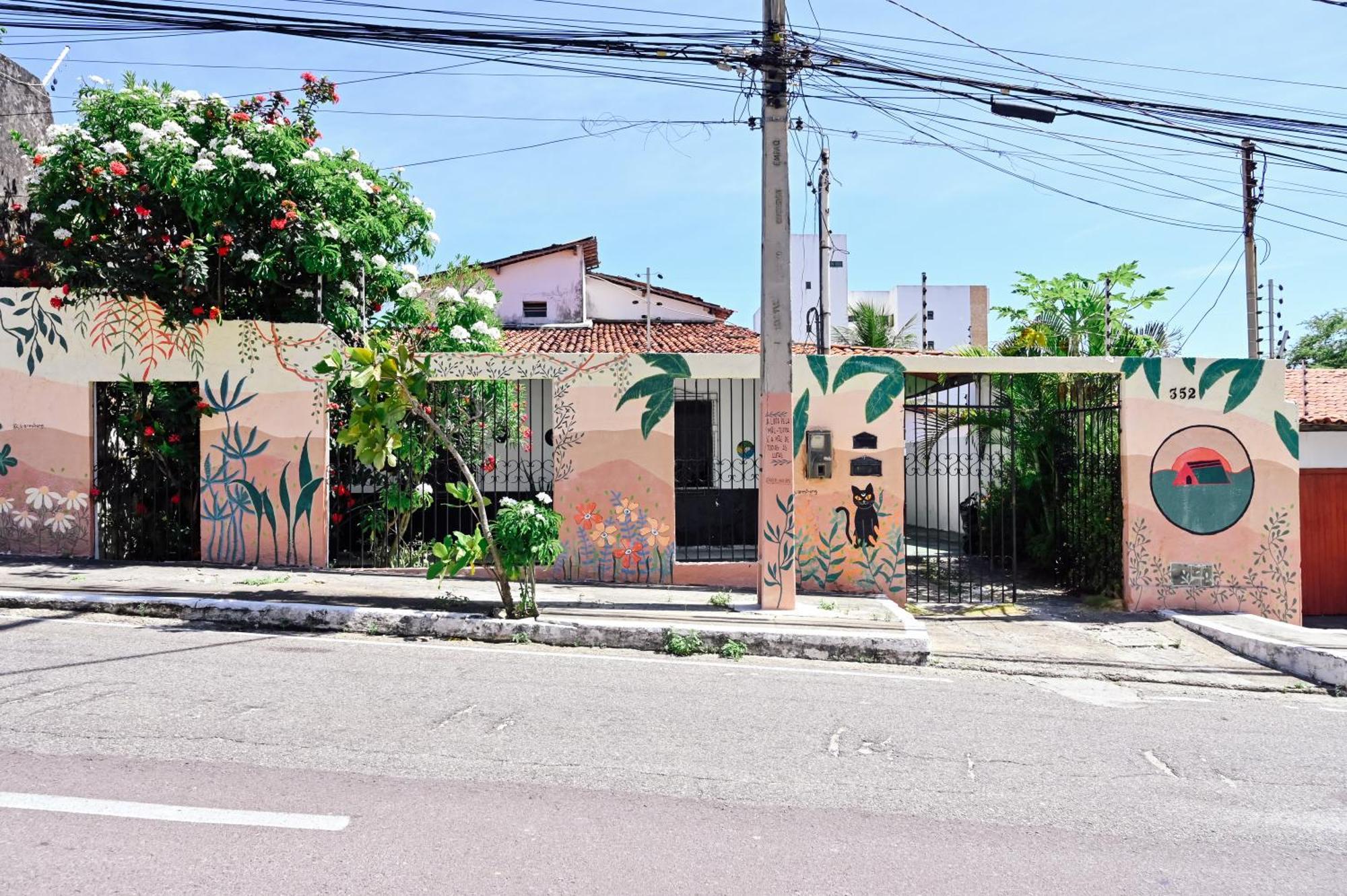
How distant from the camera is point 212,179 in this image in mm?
10859

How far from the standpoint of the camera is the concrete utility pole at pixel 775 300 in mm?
9250

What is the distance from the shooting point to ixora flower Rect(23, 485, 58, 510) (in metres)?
11.2

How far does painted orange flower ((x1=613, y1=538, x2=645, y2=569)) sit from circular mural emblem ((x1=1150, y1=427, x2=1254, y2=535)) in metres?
5.96

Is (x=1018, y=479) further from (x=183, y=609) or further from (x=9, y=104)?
(x=9, y=104)

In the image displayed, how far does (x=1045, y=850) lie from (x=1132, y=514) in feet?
25.8

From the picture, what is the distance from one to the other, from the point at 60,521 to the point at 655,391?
7.40 m

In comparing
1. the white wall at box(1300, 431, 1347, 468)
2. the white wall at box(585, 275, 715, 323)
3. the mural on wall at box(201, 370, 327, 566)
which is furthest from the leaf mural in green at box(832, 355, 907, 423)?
the white wall at box(585, 275, 715, 323)

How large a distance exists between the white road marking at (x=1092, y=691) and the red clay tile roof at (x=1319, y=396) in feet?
19.8

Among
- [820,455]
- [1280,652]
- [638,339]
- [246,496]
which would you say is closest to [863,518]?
[820,455]

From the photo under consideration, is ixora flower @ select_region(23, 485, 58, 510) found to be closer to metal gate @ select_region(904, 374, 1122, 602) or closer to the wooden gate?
metal gate @ select_region(904, 374, 1122, 602)

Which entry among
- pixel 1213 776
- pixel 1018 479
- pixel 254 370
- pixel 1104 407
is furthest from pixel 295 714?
pixel 1018 479

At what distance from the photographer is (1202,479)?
1074 centimetres

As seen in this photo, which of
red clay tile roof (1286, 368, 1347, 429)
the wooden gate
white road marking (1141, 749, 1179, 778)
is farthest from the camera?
the wooden gate

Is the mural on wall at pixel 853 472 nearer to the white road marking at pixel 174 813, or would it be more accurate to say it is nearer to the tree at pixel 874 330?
the white road marking at pixel 174 813
